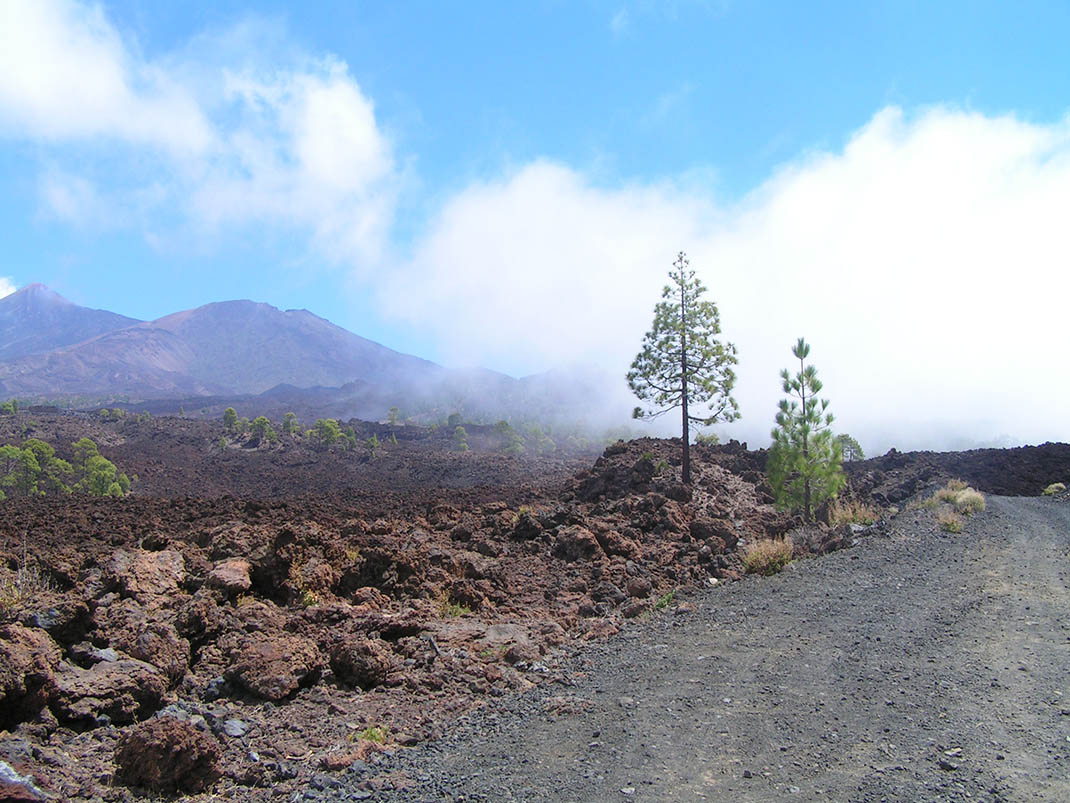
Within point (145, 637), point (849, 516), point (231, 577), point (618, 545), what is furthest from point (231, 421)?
point (145, 637)

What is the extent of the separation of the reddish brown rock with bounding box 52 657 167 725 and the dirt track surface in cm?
180

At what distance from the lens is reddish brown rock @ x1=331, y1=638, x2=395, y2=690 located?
Answer: 246 inches

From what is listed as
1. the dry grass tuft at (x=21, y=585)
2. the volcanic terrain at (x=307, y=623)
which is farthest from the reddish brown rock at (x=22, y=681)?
the dry grass tuft at (x=21, y=585)

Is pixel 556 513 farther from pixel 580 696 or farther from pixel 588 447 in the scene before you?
pixel 588 447

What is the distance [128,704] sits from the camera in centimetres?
509

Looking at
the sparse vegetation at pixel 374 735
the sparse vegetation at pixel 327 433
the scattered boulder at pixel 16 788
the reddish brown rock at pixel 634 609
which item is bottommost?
the sparse vegetation at pixel 374 735

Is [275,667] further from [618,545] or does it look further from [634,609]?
[618,545]

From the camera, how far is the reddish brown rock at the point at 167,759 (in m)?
4.26

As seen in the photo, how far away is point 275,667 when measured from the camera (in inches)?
231

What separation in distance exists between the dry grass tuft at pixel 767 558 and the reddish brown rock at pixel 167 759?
910cm

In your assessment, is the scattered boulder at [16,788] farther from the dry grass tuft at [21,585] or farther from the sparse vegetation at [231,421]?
the sparse vegetation at [231,421]

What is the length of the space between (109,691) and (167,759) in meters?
1.18

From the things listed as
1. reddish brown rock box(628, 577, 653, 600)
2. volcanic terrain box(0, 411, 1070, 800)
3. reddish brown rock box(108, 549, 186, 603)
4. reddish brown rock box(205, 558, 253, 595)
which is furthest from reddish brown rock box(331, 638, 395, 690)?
reddish brown rock box(628, 577, 653, 600)

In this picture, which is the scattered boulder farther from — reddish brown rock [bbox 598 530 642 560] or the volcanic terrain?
reddish brown rock [bbox 598 530 642 560]
